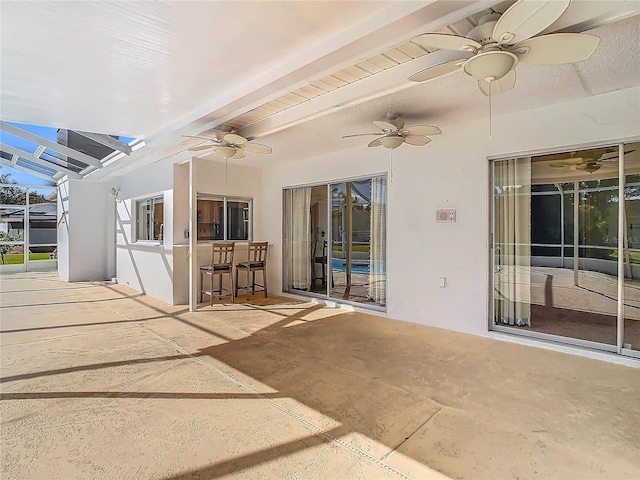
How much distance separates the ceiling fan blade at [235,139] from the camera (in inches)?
168

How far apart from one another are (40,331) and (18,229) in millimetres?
8391

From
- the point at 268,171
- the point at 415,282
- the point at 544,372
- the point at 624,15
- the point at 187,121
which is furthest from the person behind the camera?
the point at 268,171

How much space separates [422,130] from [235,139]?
2189 mm

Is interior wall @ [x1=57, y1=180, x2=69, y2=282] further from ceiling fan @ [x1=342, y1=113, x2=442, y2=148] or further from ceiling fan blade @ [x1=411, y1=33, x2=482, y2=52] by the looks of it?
ceiling fan blade @ [x1=411, y1=33, x2=482, y2=52]

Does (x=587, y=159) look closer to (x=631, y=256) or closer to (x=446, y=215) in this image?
(x=631, y=256)

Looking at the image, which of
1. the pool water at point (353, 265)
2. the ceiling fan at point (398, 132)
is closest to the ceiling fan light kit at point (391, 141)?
the ceiling fan at point (398, 132)

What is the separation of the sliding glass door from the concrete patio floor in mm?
1383

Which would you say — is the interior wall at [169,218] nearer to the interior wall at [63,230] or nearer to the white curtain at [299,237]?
the white curtain at [299,237]

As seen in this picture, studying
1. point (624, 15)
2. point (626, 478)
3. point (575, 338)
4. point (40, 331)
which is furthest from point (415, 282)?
point (40, 331)

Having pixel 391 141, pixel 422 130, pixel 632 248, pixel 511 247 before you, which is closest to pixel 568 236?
pixel 632 248

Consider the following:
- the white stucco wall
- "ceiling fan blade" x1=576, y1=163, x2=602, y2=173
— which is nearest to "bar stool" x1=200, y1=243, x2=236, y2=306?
the white stucco wall

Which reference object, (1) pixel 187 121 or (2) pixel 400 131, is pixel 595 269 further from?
(1) pixel 187 121

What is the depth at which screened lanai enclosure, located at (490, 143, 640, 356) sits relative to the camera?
12.2ft

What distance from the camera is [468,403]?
2.60 m
